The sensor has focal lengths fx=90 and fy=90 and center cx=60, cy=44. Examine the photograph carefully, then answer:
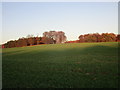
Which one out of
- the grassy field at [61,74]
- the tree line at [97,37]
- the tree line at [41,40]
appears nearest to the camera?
the grassy field at [61,74]

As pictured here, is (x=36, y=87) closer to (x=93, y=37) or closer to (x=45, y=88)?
(x=45, y=88)

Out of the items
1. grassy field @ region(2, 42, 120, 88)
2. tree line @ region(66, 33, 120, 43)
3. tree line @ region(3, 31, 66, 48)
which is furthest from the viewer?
tree line @ region(66, 33, 120, 43)

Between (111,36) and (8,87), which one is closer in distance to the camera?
(8,87)

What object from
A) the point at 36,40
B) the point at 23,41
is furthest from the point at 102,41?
the point at 23,41

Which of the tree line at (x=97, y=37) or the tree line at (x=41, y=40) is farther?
the tree line at (x=97, y=37)

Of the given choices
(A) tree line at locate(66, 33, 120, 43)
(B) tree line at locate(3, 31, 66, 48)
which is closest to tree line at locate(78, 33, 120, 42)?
(A) tree line at locate(66, 33, 120, 43)

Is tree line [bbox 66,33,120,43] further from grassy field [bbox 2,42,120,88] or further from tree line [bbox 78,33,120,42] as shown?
grassy field [bbox 2,42,120,88]

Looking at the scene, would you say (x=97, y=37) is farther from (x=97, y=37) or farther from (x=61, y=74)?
(x=61, y=74)

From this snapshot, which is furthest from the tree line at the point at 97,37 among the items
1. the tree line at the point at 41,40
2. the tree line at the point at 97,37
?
the tree line at the point at 41,40

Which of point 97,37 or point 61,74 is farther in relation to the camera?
point 97,37

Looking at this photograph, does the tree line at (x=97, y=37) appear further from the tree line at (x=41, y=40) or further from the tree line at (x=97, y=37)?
the tree line at (x=41, y=40)

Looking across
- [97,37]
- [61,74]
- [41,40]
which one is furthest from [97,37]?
[61,74]

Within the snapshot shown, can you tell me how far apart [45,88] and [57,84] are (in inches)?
29.0

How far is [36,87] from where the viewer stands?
5164 mm
